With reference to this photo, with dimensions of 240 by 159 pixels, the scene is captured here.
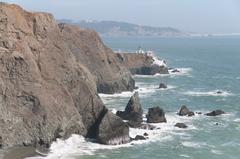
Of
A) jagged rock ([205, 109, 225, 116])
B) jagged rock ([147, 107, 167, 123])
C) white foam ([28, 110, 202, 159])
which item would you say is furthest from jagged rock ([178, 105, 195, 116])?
jagged rock ([147, 107, 167, 123])

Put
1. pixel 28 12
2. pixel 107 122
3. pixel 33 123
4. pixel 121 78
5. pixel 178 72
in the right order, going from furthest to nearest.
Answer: pixel 178 72 < pixel 121 78 < pixel 28 12 < pixel 107 122 < pixel 33 123

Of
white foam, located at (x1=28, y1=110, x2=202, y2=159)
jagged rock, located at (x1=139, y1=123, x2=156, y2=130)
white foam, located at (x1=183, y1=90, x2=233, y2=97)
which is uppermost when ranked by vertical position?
jagged rock, located at (x1=139, y1=123, x2=156, y2=130)

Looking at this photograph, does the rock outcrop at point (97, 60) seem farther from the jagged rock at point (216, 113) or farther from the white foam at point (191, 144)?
the white foam at point (191, 144)

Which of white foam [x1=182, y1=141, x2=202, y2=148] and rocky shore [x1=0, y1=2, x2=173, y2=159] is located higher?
rocky shore [x1=0, y1=2, x2=173, y2=159]

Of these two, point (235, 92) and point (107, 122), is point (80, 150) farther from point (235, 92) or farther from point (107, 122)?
point (235, 92)

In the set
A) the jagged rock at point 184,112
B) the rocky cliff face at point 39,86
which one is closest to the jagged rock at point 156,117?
the jagged rock at point 184,112

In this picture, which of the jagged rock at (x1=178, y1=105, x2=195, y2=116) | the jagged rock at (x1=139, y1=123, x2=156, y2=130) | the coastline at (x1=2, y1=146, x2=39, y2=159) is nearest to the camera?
the coastline at (x1=2, y1=146, x2=39, y2=159)

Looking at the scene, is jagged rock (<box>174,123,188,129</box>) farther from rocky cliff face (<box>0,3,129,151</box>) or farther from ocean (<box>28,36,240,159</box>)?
rocky cliff face (<box>0,3,129,151</box>)

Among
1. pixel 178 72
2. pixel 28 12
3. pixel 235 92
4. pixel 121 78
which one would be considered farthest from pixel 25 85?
pixel 178 72
